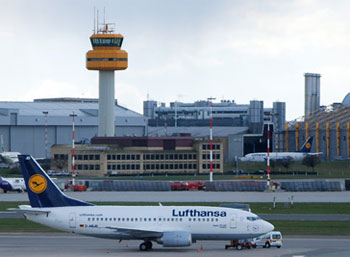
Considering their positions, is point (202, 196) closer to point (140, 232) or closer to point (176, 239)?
point (140, 232)

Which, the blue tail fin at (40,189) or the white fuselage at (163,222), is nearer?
the white fuselage at (163,222)

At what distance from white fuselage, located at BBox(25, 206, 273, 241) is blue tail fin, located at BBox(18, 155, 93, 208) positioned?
100 centimetres

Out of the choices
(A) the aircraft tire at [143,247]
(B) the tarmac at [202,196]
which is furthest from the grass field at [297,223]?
(A) the aircraft tire at [143,247]

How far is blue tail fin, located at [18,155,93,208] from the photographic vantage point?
2324 inches

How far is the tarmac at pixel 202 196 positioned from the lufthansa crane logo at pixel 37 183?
1530 inches

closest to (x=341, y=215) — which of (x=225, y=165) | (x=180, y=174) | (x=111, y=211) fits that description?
(x=111, y=211)

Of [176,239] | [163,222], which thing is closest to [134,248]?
[163,222]

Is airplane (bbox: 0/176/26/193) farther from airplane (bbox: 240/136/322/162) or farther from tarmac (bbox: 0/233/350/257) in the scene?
airplane (bbox: 240/136/322/162)

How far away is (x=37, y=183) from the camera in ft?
194

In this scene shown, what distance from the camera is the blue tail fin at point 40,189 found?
59.0 meters

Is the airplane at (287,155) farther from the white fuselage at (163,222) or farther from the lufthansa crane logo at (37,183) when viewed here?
the lufthansa crane logo at (37,183)

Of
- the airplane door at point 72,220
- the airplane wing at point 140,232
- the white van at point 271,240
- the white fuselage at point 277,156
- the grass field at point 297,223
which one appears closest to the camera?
the airplane wing at point 140,232

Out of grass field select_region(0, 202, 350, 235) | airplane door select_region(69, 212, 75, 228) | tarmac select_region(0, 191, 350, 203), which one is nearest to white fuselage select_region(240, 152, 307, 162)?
tarmac select_region(0, 191, 350, 203)

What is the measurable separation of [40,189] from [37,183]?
1.71 feet
